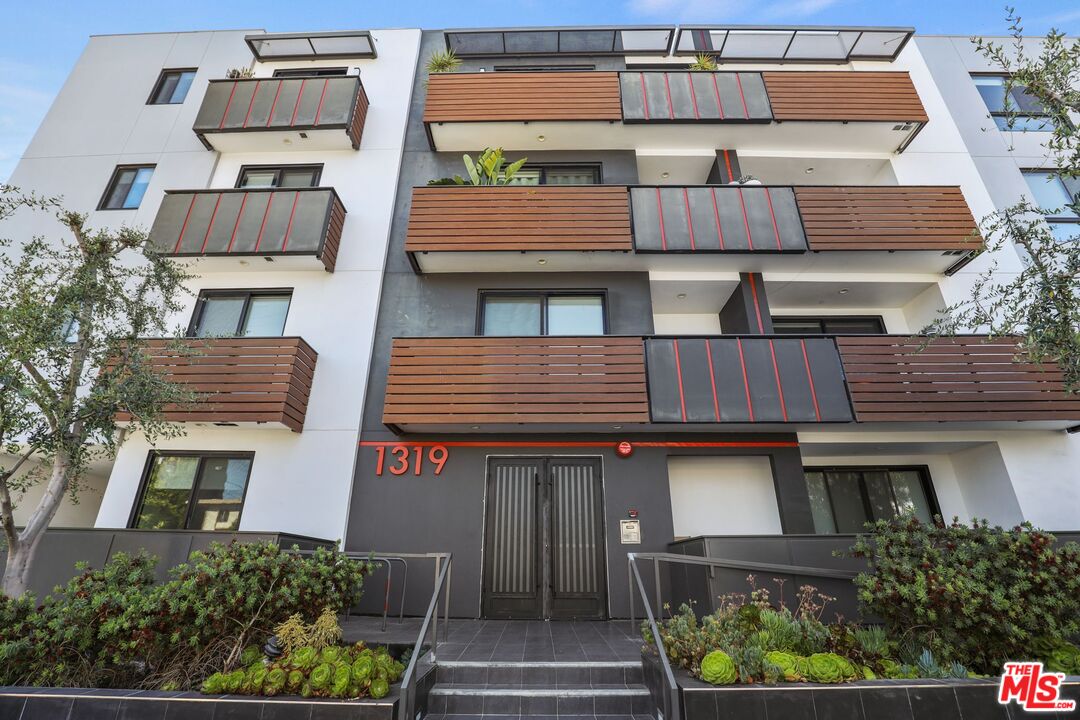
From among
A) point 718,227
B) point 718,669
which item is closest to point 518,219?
point 718,227

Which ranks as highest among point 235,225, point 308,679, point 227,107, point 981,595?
point 227,107

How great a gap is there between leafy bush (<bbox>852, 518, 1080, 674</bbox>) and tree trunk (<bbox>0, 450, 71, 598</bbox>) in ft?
33.8

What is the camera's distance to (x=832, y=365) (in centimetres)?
888

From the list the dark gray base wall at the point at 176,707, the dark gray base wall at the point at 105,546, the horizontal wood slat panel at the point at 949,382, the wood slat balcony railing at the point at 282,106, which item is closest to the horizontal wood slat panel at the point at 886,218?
the horizontal wood slat panel at the point at 949,382

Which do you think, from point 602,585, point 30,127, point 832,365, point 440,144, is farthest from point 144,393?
point 30,127

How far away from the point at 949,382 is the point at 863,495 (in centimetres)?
299

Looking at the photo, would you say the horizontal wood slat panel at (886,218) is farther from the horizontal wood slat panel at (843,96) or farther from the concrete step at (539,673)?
the concrete step at (539,673)

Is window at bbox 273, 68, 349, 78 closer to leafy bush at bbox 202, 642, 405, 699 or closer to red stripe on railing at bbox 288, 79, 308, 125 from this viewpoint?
red stripe on railing at bbox 288, 79, 308, 125

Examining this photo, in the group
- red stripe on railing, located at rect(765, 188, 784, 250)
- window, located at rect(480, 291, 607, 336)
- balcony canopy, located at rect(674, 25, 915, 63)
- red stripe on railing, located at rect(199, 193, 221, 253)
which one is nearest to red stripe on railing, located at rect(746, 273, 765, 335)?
red stripe on railing, located at rect(765, 188, 784, 250)

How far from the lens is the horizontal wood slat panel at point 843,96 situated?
11383 mm

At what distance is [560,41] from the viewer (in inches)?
544

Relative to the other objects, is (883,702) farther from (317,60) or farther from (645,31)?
(317,60)

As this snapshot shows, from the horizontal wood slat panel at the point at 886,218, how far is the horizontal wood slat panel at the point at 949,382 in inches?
87.8

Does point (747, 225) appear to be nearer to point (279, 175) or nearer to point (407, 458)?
point (407, 458)
